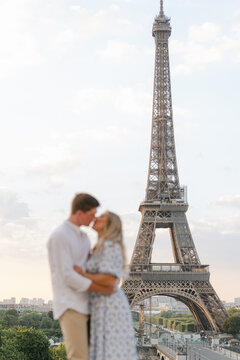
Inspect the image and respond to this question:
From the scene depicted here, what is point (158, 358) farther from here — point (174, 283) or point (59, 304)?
point (59, 304)

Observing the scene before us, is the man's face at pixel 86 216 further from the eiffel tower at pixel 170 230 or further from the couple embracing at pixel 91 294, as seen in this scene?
the eiffel tower at pixel 170 230

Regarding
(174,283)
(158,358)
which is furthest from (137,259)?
(158,358)

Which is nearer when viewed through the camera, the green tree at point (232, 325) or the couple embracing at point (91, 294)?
the couple embracing at point (91, 294)

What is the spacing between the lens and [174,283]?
47.9 metres

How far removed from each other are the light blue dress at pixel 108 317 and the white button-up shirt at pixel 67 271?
5.6 inches

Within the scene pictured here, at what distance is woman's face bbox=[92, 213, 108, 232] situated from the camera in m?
5.28

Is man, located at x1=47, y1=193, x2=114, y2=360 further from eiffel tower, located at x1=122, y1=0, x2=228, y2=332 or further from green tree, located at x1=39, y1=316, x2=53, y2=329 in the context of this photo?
green tree, located at x1=39, y1=316, x2=53, y2=329

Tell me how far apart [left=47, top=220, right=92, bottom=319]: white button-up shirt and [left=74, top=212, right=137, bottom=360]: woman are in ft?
0.37

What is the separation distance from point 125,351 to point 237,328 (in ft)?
167

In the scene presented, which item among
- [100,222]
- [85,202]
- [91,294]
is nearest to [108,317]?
[91,294]

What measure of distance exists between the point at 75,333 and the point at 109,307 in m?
0.44

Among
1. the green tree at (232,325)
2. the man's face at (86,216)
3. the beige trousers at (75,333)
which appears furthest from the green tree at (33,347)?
the man's face at (86,216)

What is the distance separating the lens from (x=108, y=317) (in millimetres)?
5047

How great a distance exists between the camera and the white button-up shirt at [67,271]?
4.88 metres
